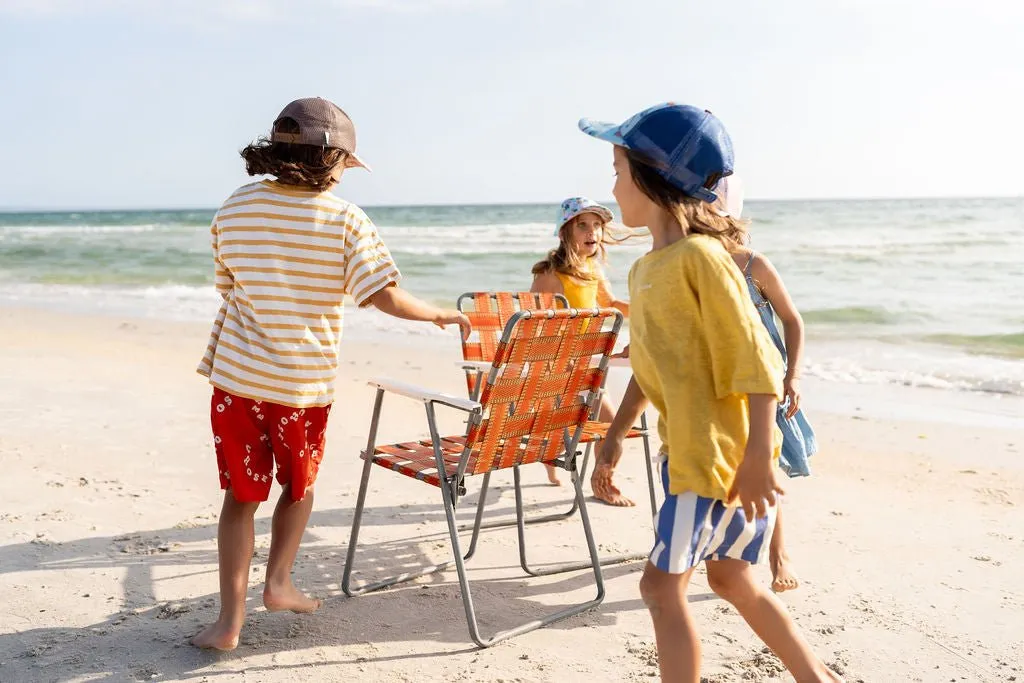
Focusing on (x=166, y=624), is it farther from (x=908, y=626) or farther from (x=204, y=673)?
(x=908, y=626)

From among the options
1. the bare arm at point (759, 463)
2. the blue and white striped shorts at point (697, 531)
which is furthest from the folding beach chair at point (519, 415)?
the bare arm at point (759, 463)

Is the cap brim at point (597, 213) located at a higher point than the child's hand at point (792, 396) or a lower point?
higher

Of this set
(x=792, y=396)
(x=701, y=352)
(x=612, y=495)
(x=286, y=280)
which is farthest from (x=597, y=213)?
(x=701, y=352)

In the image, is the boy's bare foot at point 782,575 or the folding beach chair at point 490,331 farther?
the folding beach chair at point 490,331

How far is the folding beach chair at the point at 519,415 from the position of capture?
3.24 metres

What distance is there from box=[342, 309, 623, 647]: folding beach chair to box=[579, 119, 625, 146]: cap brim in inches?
31.0

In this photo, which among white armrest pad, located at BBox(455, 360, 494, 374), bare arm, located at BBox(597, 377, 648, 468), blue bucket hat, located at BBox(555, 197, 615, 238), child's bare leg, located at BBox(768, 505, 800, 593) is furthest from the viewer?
blue bucket hat, located at BBox(555, 197, 615, 238)

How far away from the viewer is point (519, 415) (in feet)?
11.2

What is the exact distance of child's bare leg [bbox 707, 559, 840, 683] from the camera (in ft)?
7.64

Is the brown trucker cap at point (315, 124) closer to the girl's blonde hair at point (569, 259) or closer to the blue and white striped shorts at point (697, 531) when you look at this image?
the blue and white striped shorts at point (697, 531)

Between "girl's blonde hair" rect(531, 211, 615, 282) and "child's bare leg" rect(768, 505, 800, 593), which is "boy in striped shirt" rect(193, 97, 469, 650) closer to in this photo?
"child's bare leg" rect(768, 505, 800, 593)

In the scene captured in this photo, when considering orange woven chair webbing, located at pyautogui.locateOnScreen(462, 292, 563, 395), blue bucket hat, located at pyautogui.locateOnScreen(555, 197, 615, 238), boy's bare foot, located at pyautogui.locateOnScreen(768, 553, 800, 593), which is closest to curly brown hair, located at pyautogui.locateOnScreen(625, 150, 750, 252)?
boy's bare foot, located at pyautogui.locateOnScreen(768, 553, 800, 593)

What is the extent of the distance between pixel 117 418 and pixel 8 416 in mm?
622

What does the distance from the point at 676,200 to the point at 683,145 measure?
12cm
